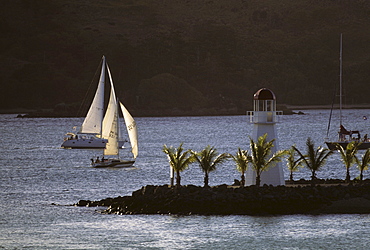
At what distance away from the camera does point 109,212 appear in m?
44.7

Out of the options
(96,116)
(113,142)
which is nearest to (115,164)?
(113,142)

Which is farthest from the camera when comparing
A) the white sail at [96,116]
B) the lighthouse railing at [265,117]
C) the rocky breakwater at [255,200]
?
the white sail at [96,116]

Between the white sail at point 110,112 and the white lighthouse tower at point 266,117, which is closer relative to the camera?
the white lighthouse tower at point 266,117

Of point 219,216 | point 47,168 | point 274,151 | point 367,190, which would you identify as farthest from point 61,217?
point 47,168

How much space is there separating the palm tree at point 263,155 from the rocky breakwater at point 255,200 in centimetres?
113

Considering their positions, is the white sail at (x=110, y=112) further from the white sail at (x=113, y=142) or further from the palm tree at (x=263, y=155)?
the palm tree at (x=263, y=155)

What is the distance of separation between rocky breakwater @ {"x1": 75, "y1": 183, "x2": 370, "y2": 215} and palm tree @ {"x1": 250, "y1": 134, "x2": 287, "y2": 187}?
3.71ft

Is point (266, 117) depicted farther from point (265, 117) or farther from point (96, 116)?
point (96, 116)

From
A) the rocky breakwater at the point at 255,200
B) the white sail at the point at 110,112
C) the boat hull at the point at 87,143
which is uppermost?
the white sail at the point at 110,112

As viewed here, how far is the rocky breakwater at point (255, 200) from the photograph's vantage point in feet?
139

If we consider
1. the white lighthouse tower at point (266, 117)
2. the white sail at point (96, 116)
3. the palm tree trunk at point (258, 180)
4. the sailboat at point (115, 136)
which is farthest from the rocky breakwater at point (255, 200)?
the white sail at point (96, 116)

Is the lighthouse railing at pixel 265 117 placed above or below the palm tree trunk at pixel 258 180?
above

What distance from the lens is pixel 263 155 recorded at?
137 feet

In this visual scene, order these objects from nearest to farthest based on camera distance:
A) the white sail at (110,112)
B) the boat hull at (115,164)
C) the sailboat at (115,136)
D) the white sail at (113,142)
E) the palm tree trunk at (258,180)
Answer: the palm tree trunk at (258,180)
the sailboat at (115,136)
the boat hull at (115,164)
the white sail at (113,142)
the white sail at (110,112)
